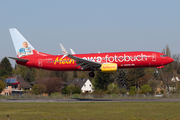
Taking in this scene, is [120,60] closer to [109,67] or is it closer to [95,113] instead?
[109,67]

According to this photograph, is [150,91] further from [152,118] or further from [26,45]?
[152,118]

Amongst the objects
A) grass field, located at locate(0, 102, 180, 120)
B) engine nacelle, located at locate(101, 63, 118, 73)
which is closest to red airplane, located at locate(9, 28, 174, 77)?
engine nacelle, located at locate(101, 63, 118, 73)

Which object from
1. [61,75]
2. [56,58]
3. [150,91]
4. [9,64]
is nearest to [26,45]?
[56,58]

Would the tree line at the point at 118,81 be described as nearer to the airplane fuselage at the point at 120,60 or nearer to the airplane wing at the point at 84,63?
the airplane fuselage at the point at 120,60

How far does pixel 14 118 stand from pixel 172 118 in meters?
13.9

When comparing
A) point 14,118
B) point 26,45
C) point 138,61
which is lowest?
point 14,118

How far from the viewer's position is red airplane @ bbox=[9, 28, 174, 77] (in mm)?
43281

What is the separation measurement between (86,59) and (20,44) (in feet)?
48.7

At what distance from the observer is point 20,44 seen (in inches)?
2004

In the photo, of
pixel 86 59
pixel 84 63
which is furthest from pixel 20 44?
pixel 84 63

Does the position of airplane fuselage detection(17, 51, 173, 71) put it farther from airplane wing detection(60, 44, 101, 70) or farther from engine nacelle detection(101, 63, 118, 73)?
engine nacelle detection(101, 63, 118, 73)

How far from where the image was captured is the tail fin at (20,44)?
5034 centimetres

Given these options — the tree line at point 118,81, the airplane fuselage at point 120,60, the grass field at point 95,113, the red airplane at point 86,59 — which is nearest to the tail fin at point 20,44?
the red airplane at point 86,59

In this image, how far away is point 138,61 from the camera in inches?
1705
